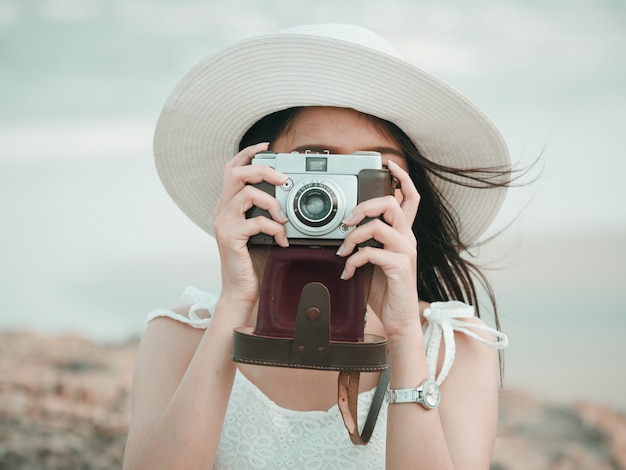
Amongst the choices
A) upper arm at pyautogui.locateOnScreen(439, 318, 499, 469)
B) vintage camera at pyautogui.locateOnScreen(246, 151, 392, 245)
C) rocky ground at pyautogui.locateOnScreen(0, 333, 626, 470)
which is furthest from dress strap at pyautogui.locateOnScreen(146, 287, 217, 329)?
rocky ground at pyautogui.locateOnScreen(0, 333, 626, 470)

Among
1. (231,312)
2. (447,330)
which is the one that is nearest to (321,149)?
(231,312)

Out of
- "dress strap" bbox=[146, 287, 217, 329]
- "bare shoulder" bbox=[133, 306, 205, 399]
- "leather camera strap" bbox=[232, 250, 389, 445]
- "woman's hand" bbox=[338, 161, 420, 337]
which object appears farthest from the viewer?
"dress strap" bbox=[146, 287, 217, 329]

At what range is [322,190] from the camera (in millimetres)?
1675

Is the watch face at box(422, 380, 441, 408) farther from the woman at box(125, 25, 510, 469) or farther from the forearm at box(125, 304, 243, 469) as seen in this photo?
the forearm at box(125, 304, 243, 469)

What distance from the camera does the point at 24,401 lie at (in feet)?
12.1

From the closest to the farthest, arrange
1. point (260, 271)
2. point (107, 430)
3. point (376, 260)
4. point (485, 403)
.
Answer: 1. point (376, 260)
2. point (260, 271)
3. point (485, 403)
4. point (107, 430)

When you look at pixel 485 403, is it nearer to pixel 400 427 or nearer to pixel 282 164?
pixel 400 427

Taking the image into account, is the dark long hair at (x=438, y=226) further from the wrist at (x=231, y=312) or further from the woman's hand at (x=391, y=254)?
the wrist at (x=231, y=312)

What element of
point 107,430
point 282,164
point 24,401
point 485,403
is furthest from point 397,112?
point 24,401

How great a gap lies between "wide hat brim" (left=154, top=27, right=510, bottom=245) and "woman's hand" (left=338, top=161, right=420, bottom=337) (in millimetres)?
257

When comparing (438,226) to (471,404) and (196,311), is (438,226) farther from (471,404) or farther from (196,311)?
(196,311)

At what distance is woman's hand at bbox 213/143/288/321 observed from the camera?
66.7 inches

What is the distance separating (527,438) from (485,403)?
207cm

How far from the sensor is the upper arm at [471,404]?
1.84 meters
